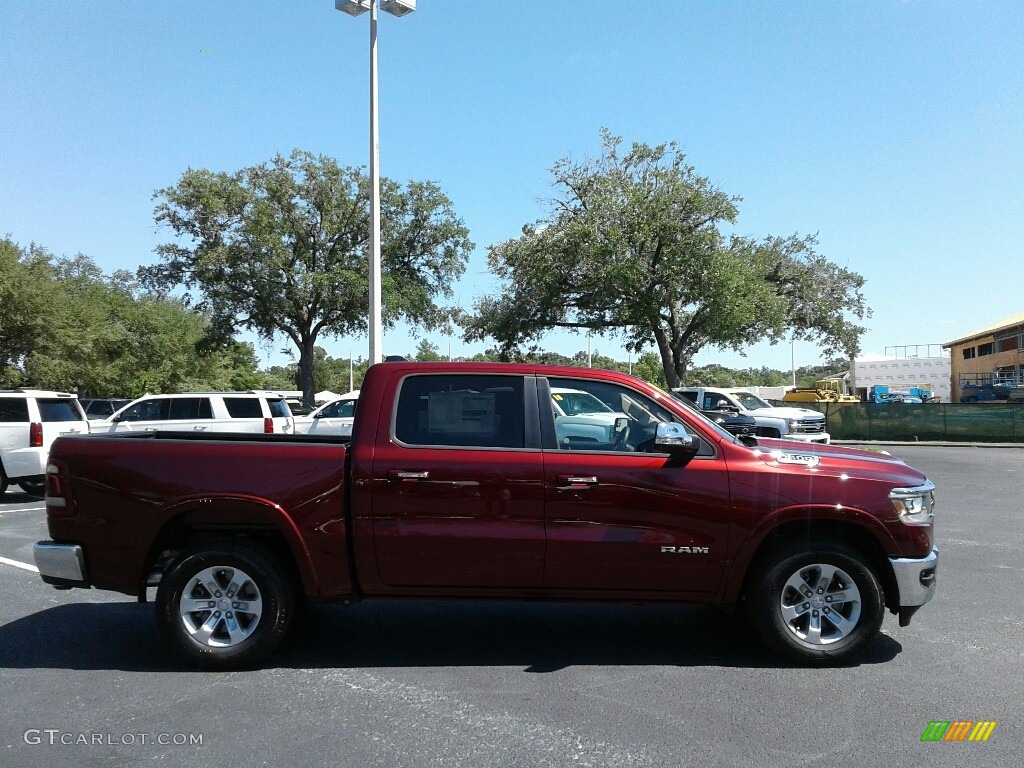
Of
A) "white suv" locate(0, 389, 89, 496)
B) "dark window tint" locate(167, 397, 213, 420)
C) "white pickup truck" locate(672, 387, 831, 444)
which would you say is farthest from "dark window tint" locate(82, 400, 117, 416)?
"white pickup truck" locate(672, 387, 831, 444)

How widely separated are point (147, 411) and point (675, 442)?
1414cm

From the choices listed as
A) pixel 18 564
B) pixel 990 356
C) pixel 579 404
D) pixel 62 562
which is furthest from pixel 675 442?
pixel 990 356

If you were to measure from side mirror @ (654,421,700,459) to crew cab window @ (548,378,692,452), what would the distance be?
0.62 feet

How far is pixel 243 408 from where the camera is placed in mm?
16406

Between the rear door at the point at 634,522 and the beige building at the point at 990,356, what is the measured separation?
2385 inches

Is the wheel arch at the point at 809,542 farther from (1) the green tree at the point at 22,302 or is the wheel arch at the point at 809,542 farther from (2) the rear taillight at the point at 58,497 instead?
(1) the green tree at the point at 22,302

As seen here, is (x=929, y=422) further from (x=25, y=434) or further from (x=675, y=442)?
(x=675, y=442)

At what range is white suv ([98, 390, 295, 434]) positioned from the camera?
15.9 m

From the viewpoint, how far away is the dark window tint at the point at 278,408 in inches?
653

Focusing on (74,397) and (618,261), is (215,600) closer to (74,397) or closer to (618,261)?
(74,397)

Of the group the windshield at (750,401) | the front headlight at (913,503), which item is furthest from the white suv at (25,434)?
the windshield at (750,401)

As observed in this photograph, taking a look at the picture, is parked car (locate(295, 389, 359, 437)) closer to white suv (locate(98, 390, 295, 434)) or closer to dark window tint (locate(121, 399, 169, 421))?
white suv (locate(98, 390, 295, 434))

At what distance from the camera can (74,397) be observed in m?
13.9

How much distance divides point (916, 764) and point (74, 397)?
1378 cm
